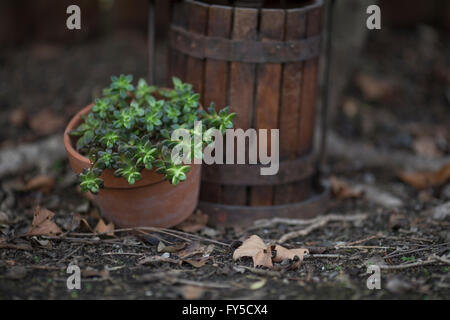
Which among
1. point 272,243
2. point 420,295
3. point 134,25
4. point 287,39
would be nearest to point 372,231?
point 272,243

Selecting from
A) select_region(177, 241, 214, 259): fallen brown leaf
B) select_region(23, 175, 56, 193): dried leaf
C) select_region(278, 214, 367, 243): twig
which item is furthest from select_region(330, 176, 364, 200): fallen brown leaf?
select_region(23, 175, 56, 193): dried leaf

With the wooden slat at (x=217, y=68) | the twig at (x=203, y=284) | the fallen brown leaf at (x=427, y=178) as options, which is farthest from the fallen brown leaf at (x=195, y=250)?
the fallen brown leaf at (x=427, y=178)

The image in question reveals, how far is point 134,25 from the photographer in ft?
17.6

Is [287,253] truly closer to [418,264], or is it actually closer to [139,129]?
[418,264]

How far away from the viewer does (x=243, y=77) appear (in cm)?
306

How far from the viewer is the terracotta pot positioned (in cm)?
277

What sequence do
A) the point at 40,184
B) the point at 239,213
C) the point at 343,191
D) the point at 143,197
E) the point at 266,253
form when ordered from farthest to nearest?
the point at 343,191 < the point at 40,184 < the point at 239,213 < the point at 143,197 < the point at 266,253

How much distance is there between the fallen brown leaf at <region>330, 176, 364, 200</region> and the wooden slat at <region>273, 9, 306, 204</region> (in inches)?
22.2

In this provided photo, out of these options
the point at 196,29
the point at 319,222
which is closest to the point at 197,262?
the point at 319,222

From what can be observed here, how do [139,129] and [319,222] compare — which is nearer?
[139,129]

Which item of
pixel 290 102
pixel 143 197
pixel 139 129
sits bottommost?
pixel 143 197

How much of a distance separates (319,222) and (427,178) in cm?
107

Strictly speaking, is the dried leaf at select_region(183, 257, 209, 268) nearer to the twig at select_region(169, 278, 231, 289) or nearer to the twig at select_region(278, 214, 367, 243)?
the twig at select_region(169, 278, 231, 289)
